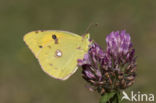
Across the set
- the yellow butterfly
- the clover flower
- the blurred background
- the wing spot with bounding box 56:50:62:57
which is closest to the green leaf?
the clover flower

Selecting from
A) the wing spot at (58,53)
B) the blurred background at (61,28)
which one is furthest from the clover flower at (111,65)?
the blurred background at (61,28)

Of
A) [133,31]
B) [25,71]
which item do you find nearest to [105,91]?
[25,71]

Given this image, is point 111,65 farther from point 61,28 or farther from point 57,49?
point 61,28

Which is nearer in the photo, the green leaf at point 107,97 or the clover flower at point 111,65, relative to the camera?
the green leaf at point 107,97

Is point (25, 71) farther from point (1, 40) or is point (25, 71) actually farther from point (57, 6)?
point (57, 6)

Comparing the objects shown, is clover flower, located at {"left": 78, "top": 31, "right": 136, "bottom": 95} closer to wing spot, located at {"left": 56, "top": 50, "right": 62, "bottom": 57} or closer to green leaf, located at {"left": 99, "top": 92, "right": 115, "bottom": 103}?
green leaf, located at {"left": 99, "top": 92, "right": 115, "bottom": 103}

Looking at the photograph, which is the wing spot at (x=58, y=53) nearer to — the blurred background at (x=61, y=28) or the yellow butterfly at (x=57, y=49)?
the yellow butterfly at (x=57, y=49)
